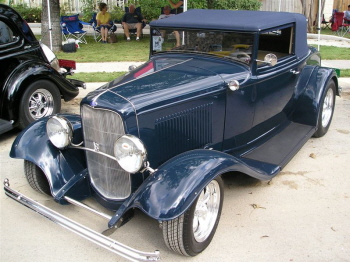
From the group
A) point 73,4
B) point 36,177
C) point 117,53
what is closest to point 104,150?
point 36,177

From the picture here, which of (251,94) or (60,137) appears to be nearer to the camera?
(60,137)

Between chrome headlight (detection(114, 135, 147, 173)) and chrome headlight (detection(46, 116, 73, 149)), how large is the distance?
721 millimetres

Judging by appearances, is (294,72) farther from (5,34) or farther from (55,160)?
(5,34)

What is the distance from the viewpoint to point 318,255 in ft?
10.3

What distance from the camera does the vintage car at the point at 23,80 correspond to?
540 cm

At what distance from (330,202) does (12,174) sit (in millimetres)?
3422

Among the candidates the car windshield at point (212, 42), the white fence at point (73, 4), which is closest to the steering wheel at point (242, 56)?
the car windshield at point (212, 42)

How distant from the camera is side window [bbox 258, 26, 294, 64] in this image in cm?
488

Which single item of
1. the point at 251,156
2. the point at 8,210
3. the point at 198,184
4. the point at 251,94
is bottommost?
the point at 8,210

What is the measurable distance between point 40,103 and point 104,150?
295 cm

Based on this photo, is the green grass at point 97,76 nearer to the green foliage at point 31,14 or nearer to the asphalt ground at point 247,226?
the asphalt ground at point 247,226

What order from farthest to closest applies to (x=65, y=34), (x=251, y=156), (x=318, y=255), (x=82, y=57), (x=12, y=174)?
(x=65, y=34)
(x=82, y=57)
(x=12, y=174)
(x=251, y=156)
(x=318, y=255)

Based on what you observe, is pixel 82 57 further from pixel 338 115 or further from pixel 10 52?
pixel 338 115

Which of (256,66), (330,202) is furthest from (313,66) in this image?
(330,202)
